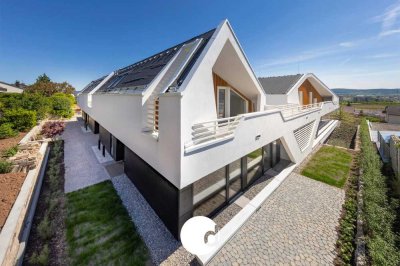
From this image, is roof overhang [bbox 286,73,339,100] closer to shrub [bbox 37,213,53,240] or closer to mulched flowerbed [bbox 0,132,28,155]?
shrub [bbox 37,213,53,240]

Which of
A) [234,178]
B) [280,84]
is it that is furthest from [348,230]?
[280,84]

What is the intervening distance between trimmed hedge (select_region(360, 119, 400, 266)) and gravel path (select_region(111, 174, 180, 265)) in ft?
21.8

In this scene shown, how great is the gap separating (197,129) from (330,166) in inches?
509

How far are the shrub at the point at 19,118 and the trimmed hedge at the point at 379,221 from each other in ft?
99.1

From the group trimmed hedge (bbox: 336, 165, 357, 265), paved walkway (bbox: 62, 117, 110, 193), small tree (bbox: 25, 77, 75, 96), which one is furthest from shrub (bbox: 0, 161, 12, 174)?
small tree (bbox: 25, 77, 75, 96)

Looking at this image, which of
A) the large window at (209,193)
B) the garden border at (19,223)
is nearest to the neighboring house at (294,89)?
the large window at (209,193)

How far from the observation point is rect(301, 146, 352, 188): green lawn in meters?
11.1

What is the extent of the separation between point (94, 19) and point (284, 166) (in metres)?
24.6

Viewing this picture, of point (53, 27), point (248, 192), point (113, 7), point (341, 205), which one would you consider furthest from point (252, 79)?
point (53, 27)

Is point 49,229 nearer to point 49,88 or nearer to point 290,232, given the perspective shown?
point 290,232

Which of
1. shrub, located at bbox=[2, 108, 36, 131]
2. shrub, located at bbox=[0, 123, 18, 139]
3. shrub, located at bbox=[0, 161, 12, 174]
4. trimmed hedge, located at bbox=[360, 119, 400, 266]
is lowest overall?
trimmed hedge, located at bbox=[360, 119, 400, 266]

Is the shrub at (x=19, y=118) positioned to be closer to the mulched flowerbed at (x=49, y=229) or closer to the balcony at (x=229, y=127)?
the mulched flowerbed at (x=49, y=229)

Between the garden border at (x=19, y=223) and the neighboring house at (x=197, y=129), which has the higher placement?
the neighboring house at (x=197, y=129)

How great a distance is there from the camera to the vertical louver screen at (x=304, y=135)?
540 inches
